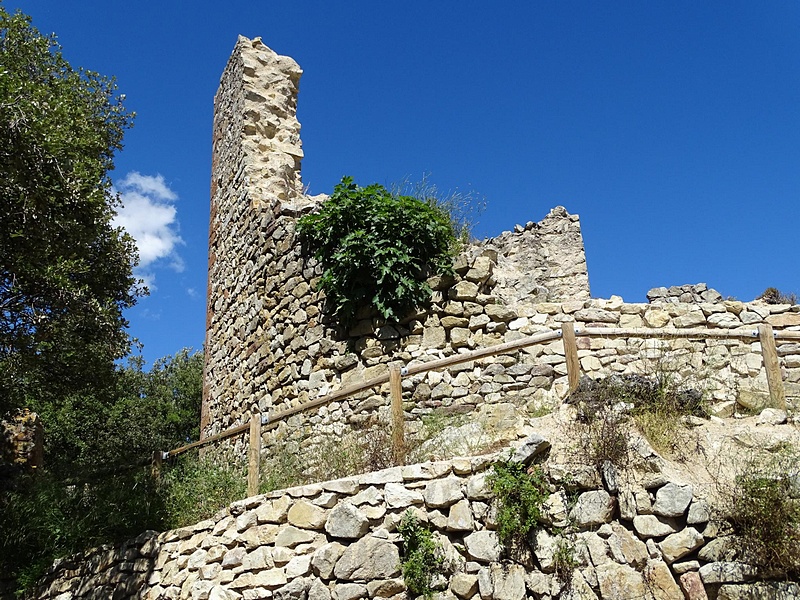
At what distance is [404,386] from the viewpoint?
27.0 ft

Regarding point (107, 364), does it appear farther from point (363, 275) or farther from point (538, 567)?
point (538, 567)

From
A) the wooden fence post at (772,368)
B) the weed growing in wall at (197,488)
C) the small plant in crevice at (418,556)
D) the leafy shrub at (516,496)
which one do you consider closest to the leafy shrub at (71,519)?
the weed growing in wall at (197,488)

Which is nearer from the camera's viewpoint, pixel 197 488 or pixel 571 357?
pixel 571 357

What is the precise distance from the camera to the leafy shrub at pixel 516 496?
555cm

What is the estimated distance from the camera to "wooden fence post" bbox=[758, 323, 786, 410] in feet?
21.1

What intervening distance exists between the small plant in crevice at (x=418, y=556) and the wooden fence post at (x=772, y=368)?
339 centimetres

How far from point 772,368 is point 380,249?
14.8ft

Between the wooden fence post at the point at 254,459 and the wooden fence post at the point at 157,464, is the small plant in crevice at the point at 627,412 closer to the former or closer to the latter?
the wooden fence post at the point at 254,459

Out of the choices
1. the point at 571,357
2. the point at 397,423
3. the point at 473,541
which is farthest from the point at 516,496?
→ the point at 571,357

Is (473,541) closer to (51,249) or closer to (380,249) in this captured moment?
(380,249)

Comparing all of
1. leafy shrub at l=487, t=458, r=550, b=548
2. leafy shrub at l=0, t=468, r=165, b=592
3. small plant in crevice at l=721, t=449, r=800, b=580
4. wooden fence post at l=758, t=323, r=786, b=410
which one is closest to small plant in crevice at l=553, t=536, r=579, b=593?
leafy shrub at l=487, t=458, r=550, b=548

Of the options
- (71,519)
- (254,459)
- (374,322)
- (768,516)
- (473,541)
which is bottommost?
(473,541)

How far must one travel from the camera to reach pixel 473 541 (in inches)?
224

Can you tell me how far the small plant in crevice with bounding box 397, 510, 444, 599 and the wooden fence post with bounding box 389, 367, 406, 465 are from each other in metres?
0.63
